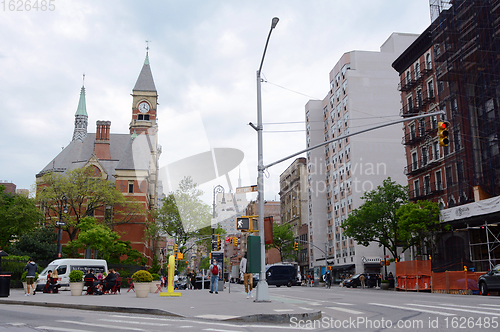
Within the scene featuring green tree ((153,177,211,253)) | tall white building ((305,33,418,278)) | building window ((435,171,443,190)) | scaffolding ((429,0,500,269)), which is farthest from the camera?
tall white building ((305,33,418,278))

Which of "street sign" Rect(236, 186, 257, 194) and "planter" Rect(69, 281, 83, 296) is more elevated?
"street sign" Rect(236, 186, 257, 194)

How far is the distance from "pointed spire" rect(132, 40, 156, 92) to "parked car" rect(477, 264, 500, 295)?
74.8m

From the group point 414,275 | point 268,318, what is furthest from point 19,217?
point 268,318

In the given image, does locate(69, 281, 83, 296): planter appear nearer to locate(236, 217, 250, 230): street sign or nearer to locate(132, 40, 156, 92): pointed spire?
locate(236, 217, 250, 230): street sign

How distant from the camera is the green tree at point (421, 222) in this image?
129 feet

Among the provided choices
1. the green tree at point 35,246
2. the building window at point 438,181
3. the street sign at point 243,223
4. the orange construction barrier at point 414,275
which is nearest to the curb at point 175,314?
the street sign at point 243,223

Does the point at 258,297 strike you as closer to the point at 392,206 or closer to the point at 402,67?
the point at 392,206

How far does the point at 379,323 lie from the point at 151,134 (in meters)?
80.3

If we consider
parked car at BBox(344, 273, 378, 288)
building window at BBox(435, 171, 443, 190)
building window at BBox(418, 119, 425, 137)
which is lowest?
parked car at BBox(344, 273, 378, 288)

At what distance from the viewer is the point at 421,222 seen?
3950 centimetres

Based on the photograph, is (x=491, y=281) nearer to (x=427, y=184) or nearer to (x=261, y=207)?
(x=261, y=207)

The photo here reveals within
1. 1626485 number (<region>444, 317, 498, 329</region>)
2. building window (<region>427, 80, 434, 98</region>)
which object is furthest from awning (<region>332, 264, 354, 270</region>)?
1626485 number (<region>444, 317, 498, 329</region>)

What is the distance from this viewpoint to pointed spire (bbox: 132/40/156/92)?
292ft

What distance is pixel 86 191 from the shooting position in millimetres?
61031
